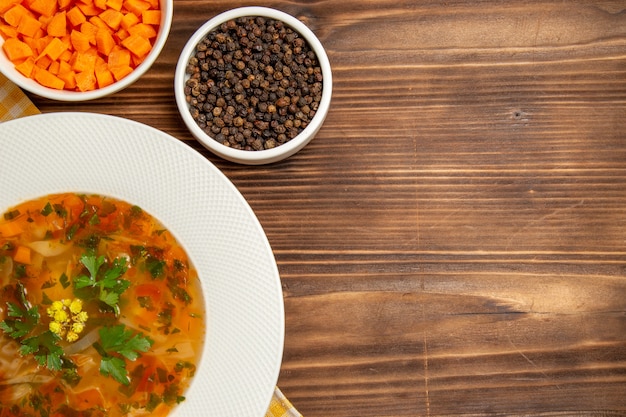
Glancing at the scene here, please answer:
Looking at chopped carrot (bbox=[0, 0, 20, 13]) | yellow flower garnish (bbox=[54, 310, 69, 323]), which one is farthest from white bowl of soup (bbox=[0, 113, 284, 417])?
chopped carrot (bbox=[0, 0, 20, 13])

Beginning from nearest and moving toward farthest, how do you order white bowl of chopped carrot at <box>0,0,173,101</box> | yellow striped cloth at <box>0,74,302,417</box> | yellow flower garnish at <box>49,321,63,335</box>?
yellow flower garnish at <box>49,321,63,335</box>
white bowl of chopped carrot at <box>0,0,173,101</box>
yellow striped cloth at <box>0,74,302,417</box>

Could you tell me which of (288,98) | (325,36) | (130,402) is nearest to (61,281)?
(130,402)

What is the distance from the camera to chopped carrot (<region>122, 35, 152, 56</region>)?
6.08ft

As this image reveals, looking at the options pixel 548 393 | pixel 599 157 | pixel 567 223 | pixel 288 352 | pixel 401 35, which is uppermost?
pixel 401 35

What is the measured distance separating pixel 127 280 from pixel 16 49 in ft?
2.29

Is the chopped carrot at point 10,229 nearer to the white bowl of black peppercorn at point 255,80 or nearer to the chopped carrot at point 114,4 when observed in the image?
the white bowl of black peppercorn at point 255,80

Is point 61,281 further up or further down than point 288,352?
further up

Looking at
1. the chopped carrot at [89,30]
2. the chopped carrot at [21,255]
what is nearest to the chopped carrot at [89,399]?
the chopped carrot at [21,255]

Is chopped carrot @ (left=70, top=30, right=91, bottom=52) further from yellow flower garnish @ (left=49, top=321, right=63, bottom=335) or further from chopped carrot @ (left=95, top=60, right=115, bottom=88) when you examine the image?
yellow flower garnish @ (left=49, top=321, right=63, bottom=335)

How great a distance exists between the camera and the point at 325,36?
2025 millimetres

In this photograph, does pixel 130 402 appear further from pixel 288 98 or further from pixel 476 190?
pixel 476 190

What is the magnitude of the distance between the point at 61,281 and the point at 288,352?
0.66m

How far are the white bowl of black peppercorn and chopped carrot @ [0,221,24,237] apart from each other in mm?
528

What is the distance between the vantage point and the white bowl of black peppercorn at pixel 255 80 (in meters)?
1.89
